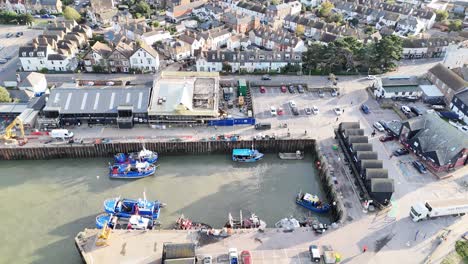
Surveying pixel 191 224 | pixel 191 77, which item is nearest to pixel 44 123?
pixel 191 77

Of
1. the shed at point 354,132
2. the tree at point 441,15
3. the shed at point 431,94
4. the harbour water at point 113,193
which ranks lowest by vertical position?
the harbour water at point 113,193

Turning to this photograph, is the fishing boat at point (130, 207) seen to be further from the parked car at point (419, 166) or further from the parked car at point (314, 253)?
the parked car at point (419, 166)

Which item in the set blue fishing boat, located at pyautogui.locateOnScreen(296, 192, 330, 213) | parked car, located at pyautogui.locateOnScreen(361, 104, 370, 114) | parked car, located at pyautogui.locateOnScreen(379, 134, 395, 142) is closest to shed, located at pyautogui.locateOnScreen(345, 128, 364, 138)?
parked car, located at pyautogui.locateOnScreen(379, 134, 395, 142)

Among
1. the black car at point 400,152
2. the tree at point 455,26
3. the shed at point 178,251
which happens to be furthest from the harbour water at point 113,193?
the tree at point 455,26

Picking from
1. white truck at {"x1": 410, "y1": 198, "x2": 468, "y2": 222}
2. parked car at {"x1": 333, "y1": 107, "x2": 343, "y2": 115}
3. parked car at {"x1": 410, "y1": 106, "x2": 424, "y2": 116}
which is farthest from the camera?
parked car at {"x1": 410, "y1": 106, "x2": 424, "y2": 116}

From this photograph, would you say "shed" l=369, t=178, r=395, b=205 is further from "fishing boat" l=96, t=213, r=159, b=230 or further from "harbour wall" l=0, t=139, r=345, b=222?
"fishing boat" l=96, t=213, r=159, b=230

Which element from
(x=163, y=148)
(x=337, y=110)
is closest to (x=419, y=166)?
(x=337, y=110)
